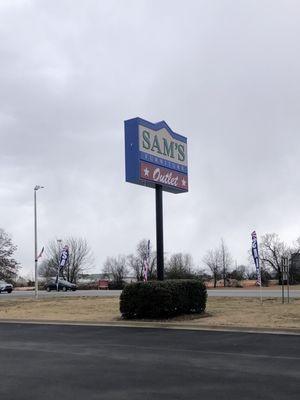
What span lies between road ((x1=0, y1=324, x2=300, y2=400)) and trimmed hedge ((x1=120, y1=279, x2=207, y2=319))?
286 cm

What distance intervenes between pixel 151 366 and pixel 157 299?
8.42 metres

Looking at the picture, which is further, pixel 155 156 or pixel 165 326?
pixel 155 156

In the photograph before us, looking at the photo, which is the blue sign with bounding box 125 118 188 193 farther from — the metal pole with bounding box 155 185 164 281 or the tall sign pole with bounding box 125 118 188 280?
the metal pole with bounding box 155 185 164 281

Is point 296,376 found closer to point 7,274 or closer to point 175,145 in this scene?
point 175,145

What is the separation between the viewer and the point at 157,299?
58.6 feet

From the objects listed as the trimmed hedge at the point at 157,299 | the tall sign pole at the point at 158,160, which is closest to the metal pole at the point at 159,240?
the tall sign pole at the point at 158,160

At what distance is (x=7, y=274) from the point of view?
277 feet

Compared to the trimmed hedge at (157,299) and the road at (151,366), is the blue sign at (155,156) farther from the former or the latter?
the road at (151,366)

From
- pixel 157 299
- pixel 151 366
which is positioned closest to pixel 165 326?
pixel 157 299

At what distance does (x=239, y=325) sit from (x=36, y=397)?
946 centimetres

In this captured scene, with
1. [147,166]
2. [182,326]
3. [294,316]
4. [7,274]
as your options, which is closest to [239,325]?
[182,326]

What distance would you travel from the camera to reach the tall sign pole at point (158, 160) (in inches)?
778

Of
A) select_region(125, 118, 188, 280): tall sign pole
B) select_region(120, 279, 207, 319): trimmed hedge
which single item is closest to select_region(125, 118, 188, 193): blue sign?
select_region(125, 118, 188, 280): tall sign pole

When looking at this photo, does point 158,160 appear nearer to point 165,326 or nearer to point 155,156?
point 155,156
